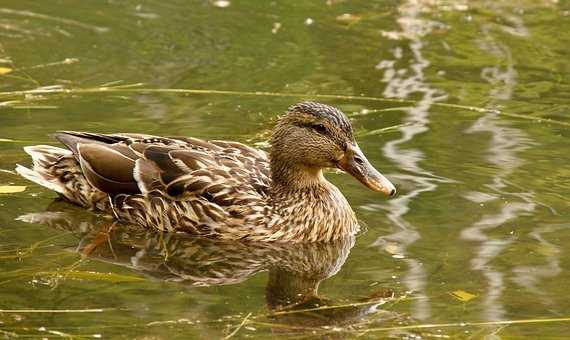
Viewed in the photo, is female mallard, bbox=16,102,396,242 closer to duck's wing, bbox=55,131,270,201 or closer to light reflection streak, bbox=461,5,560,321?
duck's wing, bbox=55,131,270,201

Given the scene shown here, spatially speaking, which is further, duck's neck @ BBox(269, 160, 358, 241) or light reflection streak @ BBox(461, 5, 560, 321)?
duck's neck @ BBox(269, 160, 358, 241)

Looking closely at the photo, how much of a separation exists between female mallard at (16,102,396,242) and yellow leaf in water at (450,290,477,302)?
1282 millimetres

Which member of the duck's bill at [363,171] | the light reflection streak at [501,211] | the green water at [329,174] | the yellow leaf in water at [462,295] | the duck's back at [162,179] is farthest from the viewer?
the duck's back at [162,179]

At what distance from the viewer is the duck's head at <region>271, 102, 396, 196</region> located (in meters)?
9.39

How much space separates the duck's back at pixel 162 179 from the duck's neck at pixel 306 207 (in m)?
0.13

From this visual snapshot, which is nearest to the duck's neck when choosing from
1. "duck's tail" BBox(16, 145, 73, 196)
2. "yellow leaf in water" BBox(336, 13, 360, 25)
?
"duck's tail" BBox(16, 145, 73, 196)

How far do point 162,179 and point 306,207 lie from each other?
1.04 metres

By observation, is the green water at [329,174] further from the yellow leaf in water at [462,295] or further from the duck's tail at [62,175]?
the duck's tail at [62,175]

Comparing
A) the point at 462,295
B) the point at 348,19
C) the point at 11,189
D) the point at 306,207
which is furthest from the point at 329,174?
the point at 348,19

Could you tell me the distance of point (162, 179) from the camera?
966 centimetres

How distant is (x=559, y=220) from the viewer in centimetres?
950

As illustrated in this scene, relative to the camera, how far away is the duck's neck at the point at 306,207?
947cm

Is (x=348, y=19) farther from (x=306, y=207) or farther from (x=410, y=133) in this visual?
(x=306, y=207)

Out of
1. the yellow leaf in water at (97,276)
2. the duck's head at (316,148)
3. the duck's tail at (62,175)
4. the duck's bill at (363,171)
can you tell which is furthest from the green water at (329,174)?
the duck's head at (316,148)
